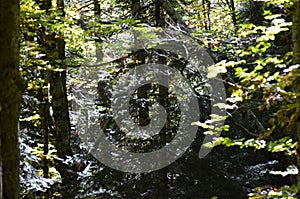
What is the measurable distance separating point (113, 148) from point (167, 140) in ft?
4.01

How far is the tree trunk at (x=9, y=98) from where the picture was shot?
7.41 ft

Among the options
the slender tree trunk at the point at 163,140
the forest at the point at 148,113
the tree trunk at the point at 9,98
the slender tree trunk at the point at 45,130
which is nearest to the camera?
the tree trunk at the point at 9,98

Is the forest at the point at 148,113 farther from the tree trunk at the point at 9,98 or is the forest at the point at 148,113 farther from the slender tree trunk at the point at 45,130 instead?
the tree trunk at the point at 9,98

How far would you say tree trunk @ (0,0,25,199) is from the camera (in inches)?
88.9

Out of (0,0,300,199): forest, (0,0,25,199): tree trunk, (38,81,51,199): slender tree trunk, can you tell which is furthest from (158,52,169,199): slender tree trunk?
(0,0,25,199): tree trunk

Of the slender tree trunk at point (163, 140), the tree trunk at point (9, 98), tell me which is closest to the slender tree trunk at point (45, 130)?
the slender tree trunk at point (163, 140)

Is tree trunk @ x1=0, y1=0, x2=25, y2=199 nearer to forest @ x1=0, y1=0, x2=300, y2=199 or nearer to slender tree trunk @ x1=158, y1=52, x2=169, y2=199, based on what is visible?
forest @ x1=0, y1=0, x2=300, y2=199

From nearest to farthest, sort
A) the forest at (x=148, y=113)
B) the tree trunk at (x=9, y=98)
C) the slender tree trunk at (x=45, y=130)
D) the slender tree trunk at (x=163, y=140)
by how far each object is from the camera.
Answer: the tree trunk at (x=9, y=98)
the forest at (x=148, y=113)
the slender tree trunk at (x=45, y=130)
the slender tree trunk at (x=163, y=140)

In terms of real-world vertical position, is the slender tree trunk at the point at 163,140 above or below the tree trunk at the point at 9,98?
below

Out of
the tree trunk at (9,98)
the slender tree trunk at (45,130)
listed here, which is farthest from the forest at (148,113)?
the tree trunk at (9,98)

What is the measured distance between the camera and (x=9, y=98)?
232 centimetres

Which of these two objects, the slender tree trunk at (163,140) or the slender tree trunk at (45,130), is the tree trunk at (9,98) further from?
the slender tree trunk at (163,140)

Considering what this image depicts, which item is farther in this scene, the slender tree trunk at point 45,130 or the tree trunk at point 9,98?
the slender tree trunk at point 45,130

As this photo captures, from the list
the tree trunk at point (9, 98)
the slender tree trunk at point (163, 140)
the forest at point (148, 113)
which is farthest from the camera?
the slender tree trunk at point (163, 140)
